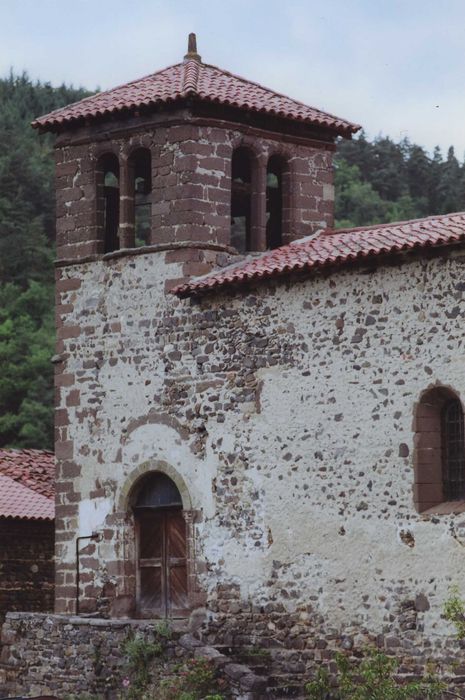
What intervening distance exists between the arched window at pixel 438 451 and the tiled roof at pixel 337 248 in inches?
74.9

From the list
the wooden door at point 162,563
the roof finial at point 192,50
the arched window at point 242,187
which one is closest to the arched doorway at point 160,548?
the wooden door at point 162,563

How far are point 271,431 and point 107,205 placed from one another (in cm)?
552

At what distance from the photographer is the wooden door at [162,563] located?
23250 mm

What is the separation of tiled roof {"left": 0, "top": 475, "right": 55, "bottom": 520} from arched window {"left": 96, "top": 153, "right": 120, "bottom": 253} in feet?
18.2

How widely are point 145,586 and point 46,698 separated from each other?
2.59m

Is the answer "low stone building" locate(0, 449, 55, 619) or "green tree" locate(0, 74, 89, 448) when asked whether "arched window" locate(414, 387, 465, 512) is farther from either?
"green tree" locate(0, 74, 89, 448)

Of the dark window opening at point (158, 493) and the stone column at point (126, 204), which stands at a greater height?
the stone column at point (126, 204)

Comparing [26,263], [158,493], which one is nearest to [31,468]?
[158,493]

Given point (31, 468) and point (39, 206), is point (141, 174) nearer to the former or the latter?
point (31, 468)

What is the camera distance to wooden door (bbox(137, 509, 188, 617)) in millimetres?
23250

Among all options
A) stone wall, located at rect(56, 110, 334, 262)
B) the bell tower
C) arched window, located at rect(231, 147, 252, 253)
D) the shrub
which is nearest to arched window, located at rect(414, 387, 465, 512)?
the shrub

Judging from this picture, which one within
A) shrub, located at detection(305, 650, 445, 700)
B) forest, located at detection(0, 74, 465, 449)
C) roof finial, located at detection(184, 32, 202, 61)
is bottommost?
shrub, located at detection(305, 650, 445, 700)

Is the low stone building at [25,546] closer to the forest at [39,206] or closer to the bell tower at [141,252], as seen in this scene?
the bell tower at [141,252]

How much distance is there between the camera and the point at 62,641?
76.4ft
